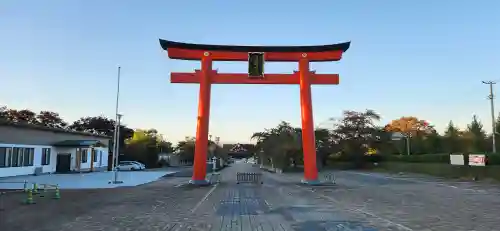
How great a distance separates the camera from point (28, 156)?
36.7 metres

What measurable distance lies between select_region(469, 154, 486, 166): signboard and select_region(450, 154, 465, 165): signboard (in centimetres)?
113

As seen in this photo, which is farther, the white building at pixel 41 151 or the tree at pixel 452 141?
the tree at pixel 452 141

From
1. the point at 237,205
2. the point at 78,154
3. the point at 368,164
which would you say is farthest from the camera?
the point at 368,164

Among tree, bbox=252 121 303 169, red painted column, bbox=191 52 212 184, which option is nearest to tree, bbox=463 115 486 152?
tree, bbox=252 121 303 169

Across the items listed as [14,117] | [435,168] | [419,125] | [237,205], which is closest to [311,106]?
[237,205]

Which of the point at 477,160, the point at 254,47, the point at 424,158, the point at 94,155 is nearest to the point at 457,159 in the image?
the point at 477,160

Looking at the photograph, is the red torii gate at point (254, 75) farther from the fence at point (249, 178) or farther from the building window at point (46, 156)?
the building window at point (46, 156)

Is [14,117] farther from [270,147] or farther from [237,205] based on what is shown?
[237,205]

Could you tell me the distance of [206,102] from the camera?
94.4ft

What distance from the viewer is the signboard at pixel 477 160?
117 feet

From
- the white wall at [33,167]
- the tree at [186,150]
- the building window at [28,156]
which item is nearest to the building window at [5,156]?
the white wall at [33,167]

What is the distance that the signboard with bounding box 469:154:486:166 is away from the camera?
35688 mm

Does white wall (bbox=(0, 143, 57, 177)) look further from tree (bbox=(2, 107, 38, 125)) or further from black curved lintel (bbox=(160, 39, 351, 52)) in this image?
tree (bbox=(2, 107, 38, 125))

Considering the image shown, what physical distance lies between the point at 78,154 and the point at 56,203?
3211 cm
